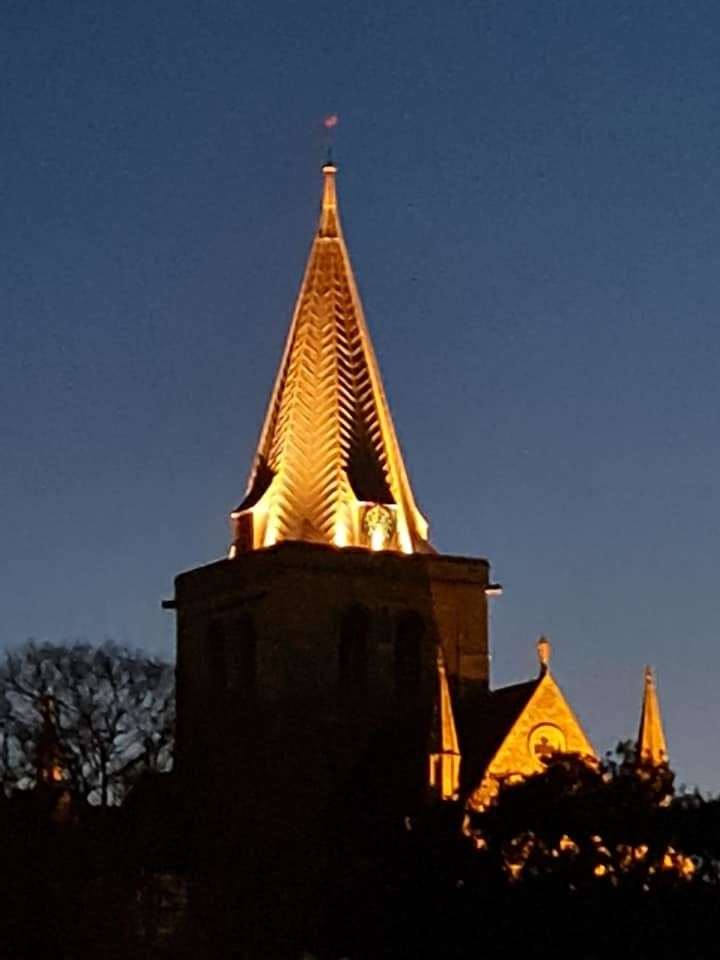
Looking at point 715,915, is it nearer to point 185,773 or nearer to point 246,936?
point 246,936

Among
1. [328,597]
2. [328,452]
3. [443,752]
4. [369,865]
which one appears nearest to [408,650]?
[328,597]

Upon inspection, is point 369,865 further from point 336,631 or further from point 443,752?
point 336,631

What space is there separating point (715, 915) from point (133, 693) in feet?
69.9

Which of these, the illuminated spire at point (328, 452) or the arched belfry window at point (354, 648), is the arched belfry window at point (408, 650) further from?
the illuminated spire at point (328, 452)

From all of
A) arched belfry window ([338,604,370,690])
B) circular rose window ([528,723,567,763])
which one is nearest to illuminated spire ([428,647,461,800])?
circular rose window ([528,723,567,763])

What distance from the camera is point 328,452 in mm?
77188

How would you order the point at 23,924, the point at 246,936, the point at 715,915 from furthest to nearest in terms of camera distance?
the point at 246,936
the point at 23,924
the point at 715,915

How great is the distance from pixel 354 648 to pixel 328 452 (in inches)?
199

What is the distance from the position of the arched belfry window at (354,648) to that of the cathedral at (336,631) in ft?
0.12

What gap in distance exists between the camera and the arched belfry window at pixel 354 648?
77.1 meters

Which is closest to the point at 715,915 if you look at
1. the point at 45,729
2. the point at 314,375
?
the point at 45,729

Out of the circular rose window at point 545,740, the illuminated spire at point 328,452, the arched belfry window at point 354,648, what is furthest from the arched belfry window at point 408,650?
the circular rose window at point 545,740

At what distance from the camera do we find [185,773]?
7100cm

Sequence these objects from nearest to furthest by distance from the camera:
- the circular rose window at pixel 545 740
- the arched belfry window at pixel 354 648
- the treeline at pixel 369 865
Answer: the treeline at pixel 369 865, the circular rose window at pixel 545 740, the arched belfry window at pixel 354 648
